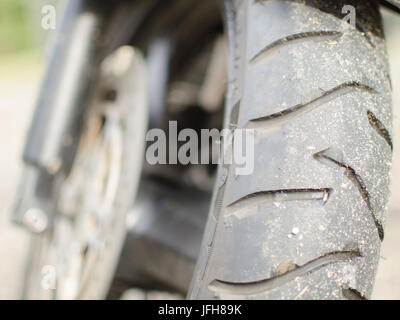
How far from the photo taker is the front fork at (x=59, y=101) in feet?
3.91

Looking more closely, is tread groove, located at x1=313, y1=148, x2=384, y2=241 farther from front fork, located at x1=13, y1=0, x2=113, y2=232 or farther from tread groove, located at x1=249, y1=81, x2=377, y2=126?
front fork, located at x1=13, y1=0, x2=113, y2=232

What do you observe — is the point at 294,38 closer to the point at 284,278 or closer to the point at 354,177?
the point at 354,177

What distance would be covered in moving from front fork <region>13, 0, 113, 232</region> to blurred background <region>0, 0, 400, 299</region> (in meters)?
0.13

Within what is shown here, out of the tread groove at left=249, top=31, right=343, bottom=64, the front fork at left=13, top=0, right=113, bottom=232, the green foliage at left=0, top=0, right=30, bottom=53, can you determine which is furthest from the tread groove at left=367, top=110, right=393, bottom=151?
the green foliage at left=0, top=0, right=30, bottom=53

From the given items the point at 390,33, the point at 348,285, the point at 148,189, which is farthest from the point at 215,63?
the point at 348,285

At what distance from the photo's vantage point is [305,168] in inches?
23.2

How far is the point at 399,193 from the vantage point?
1910 mm

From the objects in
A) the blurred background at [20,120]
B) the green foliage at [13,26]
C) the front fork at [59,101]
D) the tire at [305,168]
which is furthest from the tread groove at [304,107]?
the green foliage at [13,26]

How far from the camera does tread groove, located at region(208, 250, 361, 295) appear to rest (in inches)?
22.3

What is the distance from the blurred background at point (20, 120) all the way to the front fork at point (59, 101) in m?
0.13

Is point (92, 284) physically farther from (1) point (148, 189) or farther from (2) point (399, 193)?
(2) point (399, 193)

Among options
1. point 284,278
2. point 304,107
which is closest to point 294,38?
point 304,107

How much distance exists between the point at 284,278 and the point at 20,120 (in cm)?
269

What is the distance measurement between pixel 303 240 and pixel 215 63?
4.04 feet
